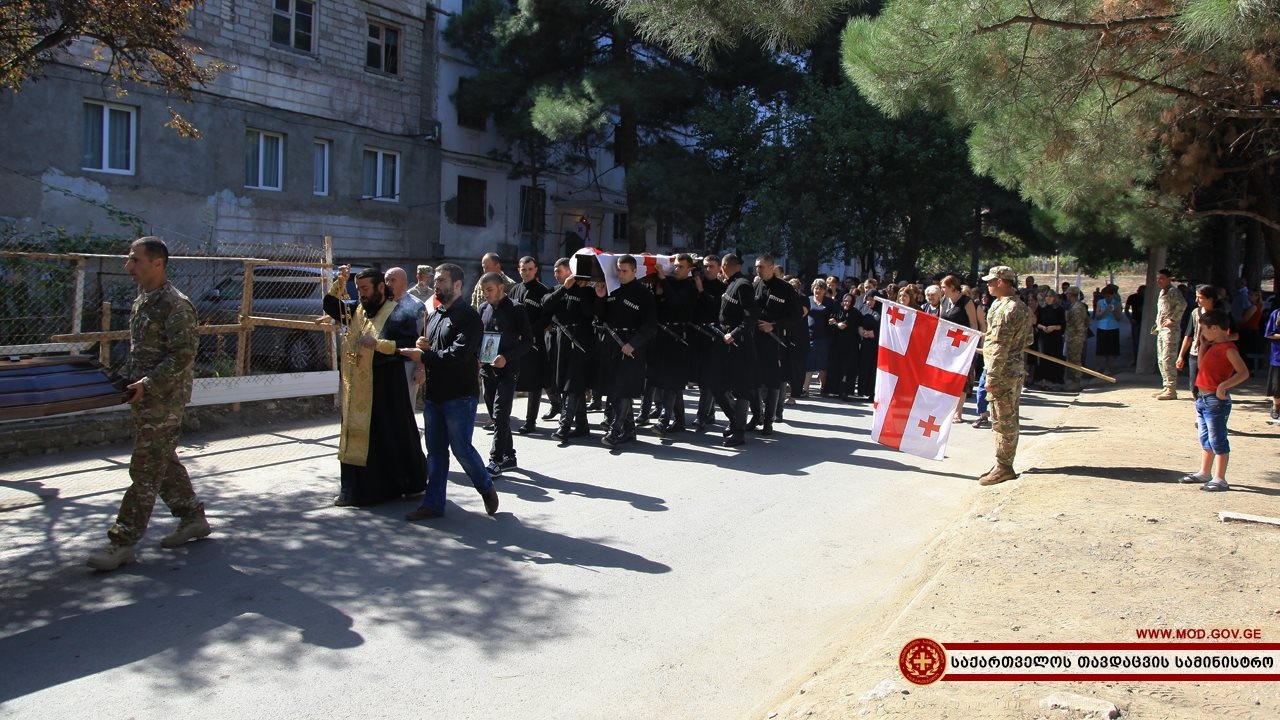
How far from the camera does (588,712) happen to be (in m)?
4.10

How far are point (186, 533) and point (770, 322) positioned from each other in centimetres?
660

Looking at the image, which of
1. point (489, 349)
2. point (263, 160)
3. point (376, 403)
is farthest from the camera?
point (263, 160)

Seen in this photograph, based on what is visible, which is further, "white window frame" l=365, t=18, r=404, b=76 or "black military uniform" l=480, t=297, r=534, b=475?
"white window frame" l=365, t=18, r=404, b=76

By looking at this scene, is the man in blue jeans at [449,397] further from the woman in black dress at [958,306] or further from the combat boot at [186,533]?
the woman in black dress at [958,306]

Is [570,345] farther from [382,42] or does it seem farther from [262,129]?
[382,42]

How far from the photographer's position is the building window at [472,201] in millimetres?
29641

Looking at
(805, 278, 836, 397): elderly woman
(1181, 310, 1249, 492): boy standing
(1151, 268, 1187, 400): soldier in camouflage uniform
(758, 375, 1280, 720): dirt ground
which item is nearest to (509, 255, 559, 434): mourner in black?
(758, 375, 1280, 720): dirt ground

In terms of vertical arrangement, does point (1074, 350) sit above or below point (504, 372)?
above

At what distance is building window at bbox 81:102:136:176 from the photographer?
19.9m

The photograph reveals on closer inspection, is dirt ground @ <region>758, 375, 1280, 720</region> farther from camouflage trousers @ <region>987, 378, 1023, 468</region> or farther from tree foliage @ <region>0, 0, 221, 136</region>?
tree foliage @ <region>0, 0, 221, 136</region>

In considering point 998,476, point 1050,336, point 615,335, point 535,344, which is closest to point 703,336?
point 615,335

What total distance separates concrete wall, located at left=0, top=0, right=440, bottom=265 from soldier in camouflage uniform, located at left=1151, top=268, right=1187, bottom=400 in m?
16.3

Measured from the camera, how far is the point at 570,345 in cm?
1010

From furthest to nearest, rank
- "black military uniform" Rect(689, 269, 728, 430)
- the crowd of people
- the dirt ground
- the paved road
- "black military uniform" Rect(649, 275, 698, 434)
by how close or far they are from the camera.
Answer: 1. "black military uniform" Rect(689, 269, 728, 430)
2. "black military uniform" Rect(649, 275, 698, 434)
3. the crowd of people
4. the paved road
5. the dirt ground
